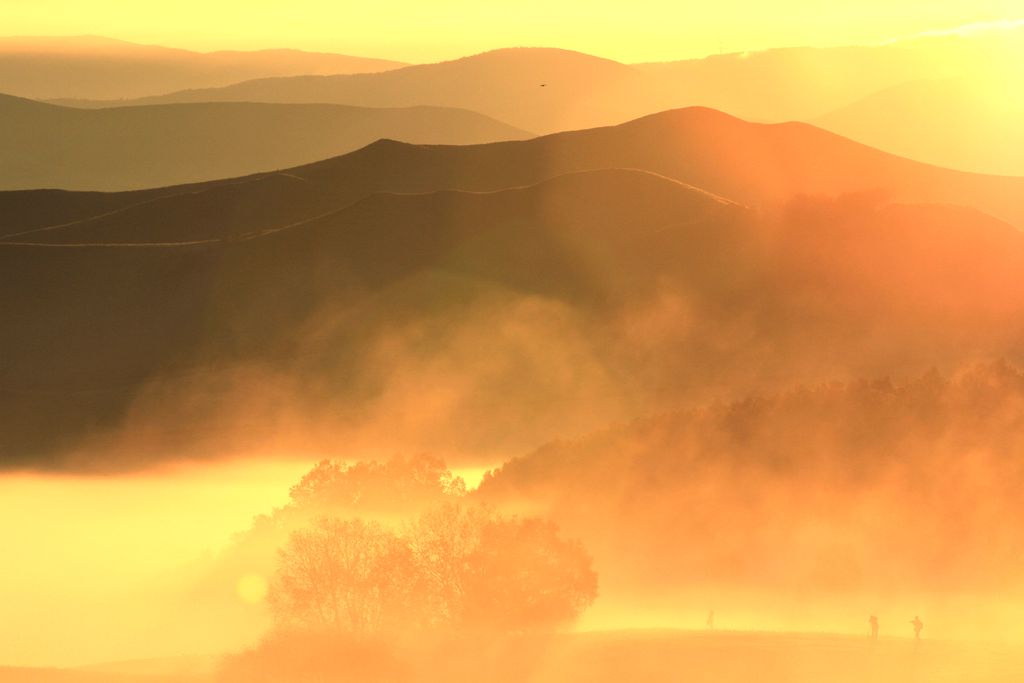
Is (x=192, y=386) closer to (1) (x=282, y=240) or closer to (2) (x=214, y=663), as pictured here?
(1) (x=282, y=240)

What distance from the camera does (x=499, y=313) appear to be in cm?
11431

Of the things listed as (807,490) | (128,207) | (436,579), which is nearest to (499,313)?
(807,490)

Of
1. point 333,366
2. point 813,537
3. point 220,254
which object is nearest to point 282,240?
point 220,254

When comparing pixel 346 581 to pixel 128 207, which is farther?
→ pixel 128 207

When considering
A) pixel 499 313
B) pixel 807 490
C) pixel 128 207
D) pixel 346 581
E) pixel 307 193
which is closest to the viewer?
pixel 346 581

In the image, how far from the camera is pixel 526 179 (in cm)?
18400

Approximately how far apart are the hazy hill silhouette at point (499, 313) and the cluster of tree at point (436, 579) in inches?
2044

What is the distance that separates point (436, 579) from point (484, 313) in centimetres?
7637

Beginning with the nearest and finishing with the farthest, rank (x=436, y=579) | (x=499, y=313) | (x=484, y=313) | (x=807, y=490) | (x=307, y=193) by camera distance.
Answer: (x=436, y=579) → (x=807, y=490) → (x=499, y=313) → (x=484, y=313) → (x=307, y=193)

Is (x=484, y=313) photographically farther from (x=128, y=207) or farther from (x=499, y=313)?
(x=128, y=207)

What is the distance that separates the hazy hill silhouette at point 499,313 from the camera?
9994 cm

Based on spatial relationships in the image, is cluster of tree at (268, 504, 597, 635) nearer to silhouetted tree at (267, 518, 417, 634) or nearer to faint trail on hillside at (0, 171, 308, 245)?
silhouetted tree at (267, 518, 417, 634)

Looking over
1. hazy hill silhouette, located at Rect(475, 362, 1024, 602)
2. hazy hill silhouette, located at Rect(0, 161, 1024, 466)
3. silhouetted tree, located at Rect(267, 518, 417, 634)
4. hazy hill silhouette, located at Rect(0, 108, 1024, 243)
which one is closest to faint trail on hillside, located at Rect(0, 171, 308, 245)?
hazy hill silhouette, located at Rect(0, 108, 1024, 243)

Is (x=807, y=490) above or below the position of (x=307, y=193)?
below
